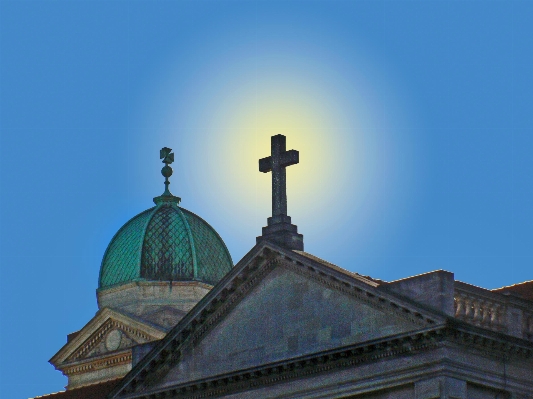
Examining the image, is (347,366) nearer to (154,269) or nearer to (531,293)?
(531,293)

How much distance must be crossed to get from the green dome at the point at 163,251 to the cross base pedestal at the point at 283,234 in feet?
60.4

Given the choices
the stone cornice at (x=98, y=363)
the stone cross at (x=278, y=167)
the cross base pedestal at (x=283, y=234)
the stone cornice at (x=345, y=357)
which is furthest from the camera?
the stone cornice at (x=98, y=363)

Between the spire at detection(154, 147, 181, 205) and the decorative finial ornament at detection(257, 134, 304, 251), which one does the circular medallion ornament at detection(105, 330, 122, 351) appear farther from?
the decorative finial ornament at detection(257, 134, 304, 251)

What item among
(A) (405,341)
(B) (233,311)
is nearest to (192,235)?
(B) (233,311)

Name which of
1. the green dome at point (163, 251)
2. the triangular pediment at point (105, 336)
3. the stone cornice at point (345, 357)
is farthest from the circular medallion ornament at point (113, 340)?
the stone cornice at point (345, 357)

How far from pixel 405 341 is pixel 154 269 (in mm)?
23882

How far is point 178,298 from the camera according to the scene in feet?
222

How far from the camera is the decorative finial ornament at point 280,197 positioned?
4922 centimetres

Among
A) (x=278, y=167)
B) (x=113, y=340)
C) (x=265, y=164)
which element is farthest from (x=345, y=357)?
(x=113, y=340)

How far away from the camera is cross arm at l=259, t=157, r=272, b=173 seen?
5038 centimetres

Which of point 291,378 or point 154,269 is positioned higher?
point 154,269

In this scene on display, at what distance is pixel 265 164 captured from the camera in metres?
50.5

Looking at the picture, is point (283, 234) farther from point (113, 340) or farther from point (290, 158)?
point (113, 340)

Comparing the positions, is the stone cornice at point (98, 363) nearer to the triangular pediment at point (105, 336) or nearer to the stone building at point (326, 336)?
the triangular pediment at point (105, 336)
